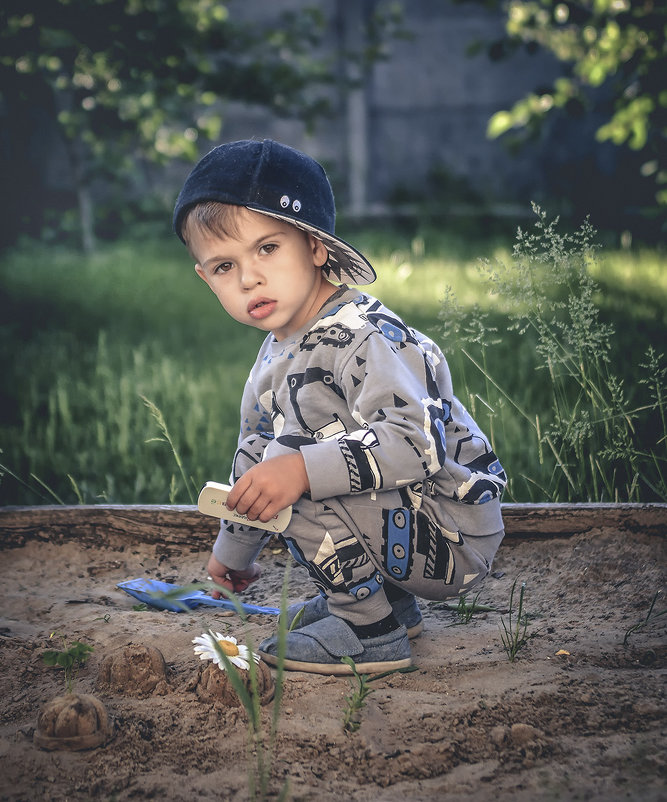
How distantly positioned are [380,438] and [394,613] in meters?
0.50

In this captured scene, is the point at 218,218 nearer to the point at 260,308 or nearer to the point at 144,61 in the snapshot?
the point at 260,308

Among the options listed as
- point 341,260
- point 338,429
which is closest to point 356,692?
point 338,429

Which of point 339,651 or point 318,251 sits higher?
point 318,251

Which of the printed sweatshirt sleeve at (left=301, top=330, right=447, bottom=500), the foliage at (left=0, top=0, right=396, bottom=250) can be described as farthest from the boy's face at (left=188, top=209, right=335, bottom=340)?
the foliage at (left=0, top=0, right=396, bottom=250)

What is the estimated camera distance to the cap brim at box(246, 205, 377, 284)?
178 cm

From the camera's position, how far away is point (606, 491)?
2541 millimetres

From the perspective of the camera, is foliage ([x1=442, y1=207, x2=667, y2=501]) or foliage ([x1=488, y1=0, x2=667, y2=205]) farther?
foliage ([x1=488, y1=0, x2=667, y2=205])

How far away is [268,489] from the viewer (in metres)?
1.63

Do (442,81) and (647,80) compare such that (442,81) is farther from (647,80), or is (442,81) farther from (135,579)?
(135,579)

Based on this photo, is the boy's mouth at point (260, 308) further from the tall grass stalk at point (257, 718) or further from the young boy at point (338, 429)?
the tall grass stalk at point (257, 718)

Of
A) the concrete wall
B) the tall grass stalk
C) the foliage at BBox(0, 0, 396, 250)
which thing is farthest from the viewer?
the concrete wall

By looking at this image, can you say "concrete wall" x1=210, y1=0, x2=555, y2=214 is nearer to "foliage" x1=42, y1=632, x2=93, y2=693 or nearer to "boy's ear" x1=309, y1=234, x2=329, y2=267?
"boy's ear" x1=309, y1=234, x2=329, y2=267

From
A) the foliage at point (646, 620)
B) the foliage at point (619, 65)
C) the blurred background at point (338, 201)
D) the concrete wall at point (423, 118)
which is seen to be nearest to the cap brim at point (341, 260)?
the blurred background at point (338, 201)

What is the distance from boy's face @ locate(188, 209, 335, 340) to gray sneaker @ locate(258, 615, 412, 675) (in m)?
0.63
